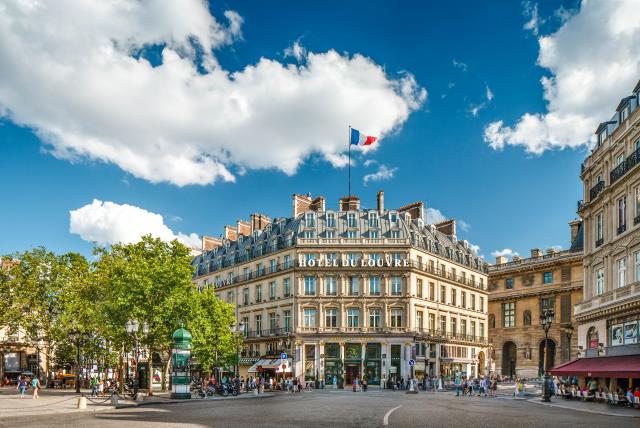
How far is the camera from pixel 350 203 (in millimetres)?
72062

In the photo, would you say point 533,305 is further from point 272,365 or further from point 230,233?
point 230,233

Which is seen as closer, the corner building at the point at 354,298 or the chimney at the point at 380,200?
the corner building at the point at 354,298

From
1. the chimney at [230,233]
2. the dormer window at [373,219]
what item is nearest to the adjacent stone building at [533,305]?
the dormer window at [373,219]

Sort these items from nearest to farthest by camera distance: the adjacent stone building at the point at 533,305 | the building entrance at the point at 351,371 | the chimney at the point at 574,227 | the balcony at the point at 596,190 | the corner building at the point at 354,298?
the balcony at the point at 596,190, the building entrance at the point at 351,371, the corner building at the point at 354,298, the adjacent stone building at the point at 533,305, the chimney at the point at 574,227

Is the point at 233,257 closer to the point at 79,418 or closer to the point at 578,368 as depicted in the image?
the point at 578,368

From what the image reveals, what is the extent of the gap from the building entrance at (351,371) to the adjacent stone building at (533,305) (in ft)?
82.5

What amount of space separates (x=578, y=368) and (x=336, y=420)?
76.2 ft

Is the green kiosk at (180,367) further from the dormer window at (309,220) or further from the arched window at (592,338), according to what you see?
the dormer window at (309,220)

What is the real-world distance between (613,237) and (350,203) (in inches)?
1380

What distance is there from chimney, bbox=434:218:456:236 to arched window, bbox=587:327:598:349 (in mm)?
37093

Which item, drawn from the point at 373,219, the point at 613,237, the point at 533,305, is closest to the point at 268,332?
the point at 373,219

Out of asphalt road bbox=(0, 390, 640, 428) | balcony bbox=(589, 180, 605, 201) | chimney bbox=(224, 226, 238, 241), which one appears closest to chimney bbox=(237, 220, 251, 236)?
chimney bbox=(224, 226, 238, 241)

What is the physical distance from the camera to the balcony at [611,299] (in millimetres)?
35500

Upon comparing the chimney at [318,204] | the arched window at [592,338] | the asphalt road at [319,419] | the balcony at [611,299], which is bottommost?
the asphalt road at [319,419]
